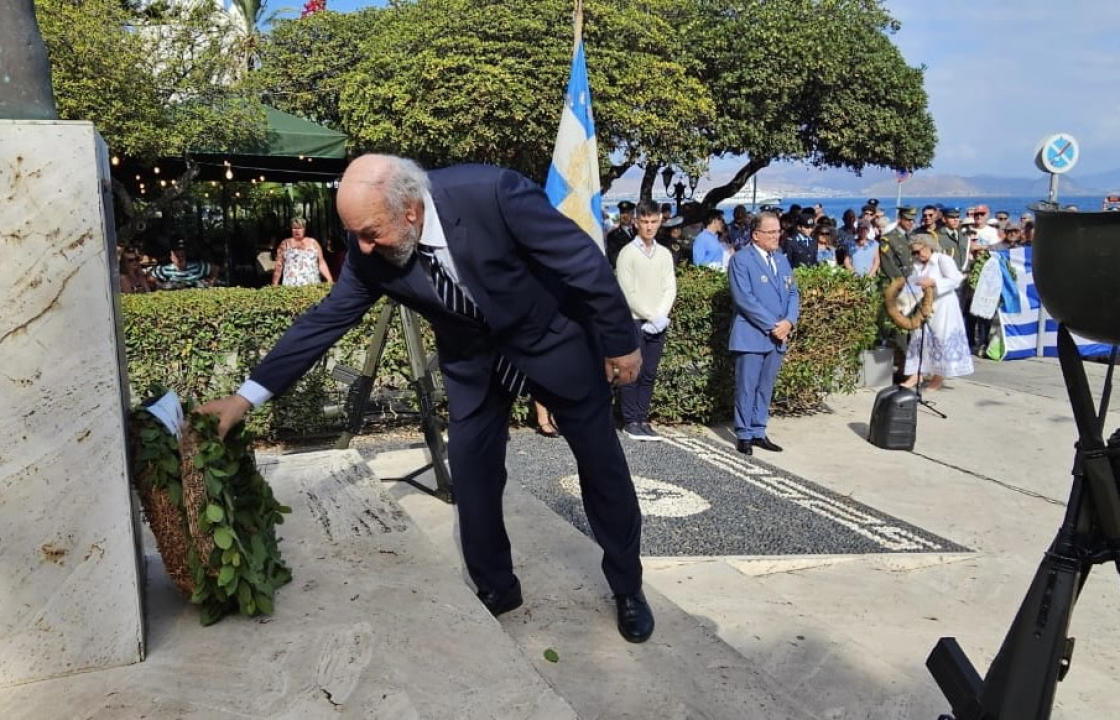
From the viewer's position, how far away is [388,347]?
6.90 meters

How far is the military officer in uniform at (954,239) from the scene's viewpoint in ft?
36.9

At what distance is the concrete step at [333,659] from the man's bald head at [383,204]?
111cm

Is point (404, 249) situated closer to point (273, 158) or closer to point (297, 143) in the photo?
point (297, 143)

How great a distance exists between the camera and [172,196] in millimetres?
12789

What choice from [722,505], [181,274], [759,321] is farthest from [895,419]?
[181,274]

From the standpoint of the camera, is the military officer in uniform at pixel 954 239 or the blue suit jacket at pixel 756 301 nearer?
the blue suit jacket at pixel 756 301

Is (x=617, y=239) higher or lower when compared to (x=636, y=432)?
higher

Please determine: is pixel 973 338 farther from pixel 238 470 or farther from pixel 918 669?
pixel 238 470

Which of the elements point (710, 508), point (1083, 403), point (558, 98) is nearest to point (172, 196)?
point (558, 98)

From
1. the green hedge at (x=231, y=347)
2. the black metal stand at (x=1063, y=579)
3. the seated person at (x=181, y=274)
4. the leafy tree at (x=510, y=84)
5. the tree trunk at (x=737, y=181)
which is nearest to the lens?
the black metal stand at (x=1063, y=579)

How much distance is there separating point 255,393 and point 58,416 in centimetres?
67

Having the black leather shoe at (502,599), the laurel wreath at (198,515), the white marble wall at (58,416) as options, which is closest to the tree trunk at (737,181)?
the black leather shoe at (502,599)

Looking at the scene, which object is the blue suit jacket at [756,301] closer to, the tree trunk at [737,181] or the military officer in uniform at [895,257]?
the military officer in uniform at [895,257]

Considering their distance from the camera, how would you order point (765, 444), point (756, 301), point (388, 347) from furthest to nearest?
point (765, 444)
point (756, 301)
point (388, 347)
